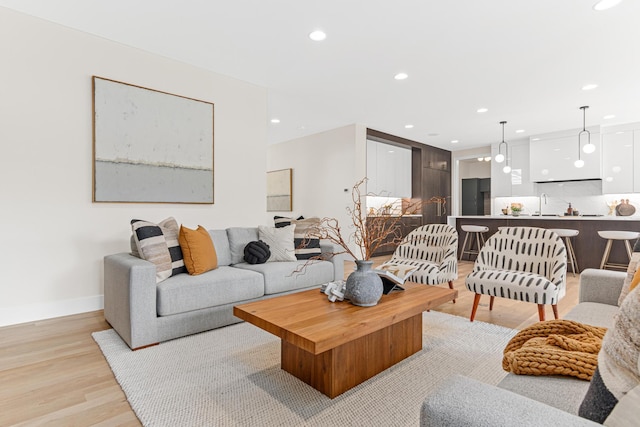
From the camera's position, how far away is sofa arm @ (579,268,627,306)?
201 centimetres

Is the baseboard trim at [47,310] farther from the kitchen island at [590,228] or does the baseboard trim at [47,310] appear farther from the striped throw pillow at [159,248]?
the kitchen island at [590,228]

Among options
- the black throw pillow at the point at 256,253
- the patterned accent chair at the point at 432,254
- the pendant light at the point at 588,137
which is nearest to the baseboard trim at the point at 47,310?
the black throw pillow at the point at 256,253

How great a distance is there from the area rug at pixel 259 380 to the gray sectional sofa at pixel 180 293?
112 millimetres

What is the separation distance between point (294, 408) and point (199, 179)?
2.96 meters

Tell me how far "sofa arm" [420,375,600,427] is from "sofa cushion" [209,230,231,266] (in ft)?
9.11

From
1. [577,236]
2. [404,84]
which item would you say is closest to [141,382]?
[404,84]

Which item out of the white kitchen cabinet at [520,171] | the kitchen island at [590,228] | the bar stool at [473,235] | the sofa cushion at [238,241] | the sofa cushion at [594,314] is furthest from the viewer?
the white kitchen cabinet at [520,171]

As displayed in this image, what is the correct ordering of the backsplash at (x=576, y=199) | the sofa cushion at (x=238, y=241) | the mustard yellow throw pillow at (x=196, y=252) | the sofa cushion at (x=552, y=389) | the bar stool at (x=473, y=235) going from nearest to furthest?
the sofa cushion at (x=552, y=389) → the mustard yellow throw pillow at (x=196, y=252) → the sofa cushion at (x=238, y=241) → the bar stool at (x=473, y=235) → the backsplash at (x=576, y=199)

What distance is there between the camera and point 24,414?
Result: 1619 mm

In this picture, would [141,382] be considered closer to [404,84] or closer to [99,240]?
[99,240]

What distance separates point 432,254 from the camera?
3.63 meters

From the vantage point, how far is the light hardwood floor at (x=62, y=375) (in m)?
1.61

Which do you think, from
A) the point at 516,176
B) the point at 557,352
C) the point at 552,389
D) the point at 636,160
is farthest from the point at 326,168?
the point at 552,389

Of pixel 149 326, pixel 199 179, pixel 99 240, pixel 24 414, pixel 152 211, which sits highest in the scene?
pixel 199 179
